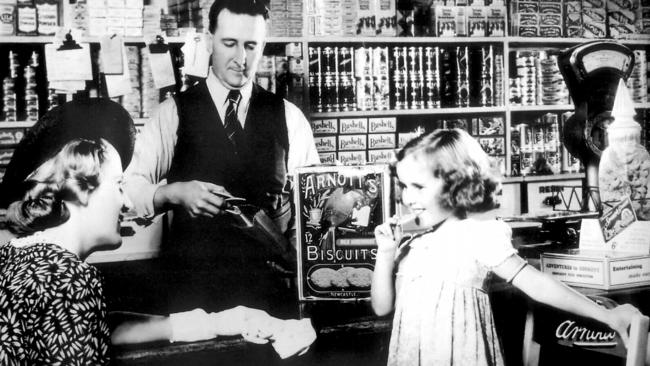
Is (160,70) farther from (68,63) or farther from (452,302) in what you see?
(452,302)

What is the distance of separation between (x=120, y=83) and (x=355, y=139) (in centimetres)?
106

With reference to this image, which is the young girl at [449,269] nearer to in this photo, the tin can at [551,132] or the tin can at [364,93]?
the tin can at [364,93]

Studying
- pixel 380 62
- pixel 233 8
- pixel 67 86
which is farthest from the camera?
pixel 380 62

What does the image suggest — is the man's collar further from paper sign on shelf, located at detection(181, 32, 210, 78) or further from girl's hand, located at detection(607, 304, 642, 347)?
girl's hand, located at detection(607, 304, 642, 347)

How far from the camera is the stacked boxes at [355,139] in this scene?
3107 millimetres

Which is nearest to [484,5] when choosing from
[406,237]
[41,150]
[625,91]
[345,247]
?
[625,91]

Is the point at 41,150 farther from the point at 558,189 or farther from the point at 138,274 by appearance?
the point at 558,189

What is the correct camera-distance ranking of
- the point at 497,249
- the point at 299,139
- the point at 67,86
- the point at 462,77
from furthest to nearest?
the point at 462,77 < the point at 299,139 < the point at 67,86 < the point at 497,249

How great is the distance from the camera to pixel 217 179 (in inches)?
108

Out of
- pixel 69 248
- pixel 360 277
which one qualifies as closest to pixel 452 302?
pixel 360 277

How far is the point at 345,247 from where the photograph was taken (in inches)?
95.5

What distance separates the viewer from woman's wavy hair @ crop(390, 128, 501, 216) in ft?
7.47

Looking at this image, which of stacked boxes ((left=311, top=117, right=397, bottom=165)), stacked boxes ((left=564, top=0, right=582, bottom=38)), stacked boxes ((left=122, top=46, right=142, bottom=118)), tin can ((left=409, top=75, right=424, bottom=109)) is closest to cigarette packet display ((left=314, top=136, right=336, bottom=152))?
stacked boxes ((left=311, top=117, right=397, bottom=165))

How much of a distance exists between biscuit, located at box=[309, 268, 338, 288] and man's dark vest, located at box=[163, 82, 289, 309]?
35 cm
